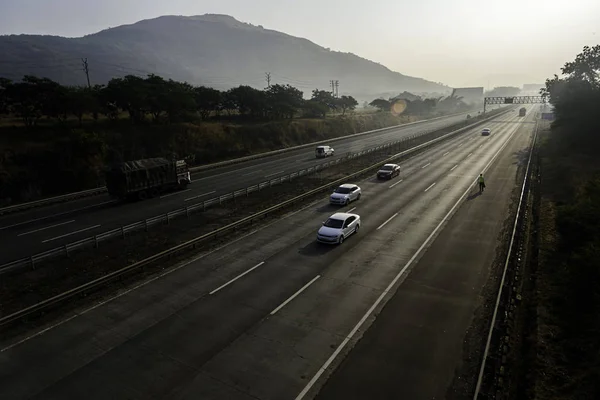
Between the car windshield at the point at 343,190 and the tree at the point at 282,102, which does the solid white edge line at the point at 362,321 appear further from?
the tree at the point at 282,102

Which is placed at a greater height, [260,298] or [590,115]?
[590,115]

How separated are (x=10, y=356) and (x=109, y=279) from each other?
563 cm

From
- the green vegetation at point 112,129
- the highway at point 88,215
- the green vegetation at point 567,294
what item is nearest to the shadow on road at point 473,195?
the green vegetation at point 567,294

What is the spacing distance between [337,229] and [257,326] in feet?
33.3

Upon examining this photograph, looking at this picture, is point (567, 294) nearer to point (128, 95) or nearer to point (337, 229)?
point (337, 229)

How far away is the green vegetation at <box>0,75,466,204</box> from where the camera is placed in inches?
1649

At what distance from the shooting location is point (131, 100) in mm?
56625

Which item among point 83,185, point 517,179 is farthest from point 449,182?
point 83,185

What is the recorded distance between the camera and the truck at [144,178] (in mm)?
34156

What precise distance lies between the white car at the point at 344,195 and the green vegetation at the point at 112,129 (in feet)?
68.4

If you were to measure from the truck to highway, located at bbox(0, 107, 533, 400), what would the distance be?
14.7 metres

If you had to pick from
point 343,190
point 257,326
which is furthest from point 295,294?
point 343,190

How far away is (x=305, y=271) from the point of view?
2028 cm

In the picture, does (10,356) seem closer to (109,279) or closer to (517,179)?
(109,279)
